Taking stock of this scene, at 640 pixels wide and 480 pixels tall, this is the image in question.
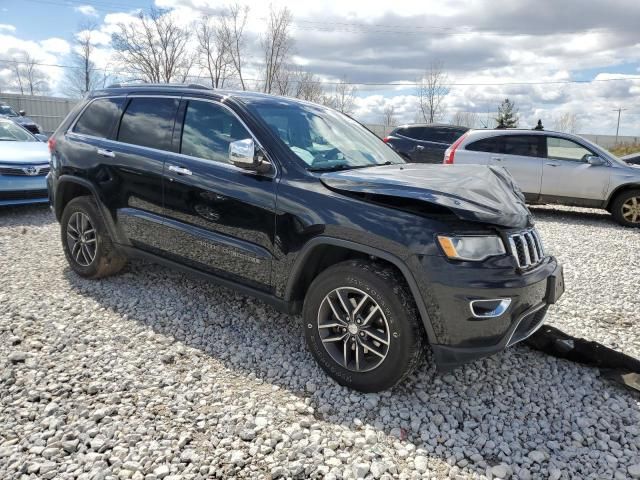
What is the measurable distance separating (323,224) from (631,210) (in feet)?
26.1

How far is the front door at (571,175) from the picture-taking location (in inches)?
347

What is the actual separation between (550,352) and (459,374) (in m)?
0.80

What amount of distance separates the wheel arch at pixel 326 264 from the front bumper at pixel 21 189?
6.07 m

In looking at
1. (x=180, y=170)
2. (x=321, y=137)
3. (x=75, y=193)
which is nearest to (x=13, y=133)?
(x=75, y=193)

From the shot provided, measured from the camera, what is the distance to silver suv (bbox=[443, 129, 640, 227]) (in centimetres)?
870

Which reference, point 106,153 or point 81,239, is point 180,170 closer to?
point 106,153

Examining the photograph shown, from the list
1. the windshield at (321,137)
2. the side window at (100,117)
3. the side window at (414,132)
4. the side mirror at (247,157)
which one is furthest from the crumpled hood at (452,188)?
the side window at (414,132)

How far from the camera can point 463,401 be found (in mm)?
2975

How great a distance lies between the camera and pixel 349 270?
285cm

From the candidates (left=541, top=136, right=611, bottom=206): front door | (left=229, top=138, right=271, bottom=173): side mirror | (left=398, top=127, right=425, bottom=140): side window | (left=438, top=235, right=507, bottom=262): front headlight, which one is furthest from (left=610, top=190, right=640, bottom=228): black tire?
(left=229, top=138, right=271, bottom=173): side mirror

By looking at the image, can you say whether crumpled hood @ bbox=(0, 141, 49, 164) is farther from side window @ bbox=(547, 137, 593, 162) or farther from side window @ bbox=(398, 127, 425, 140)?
side window @ bbox=(547, 137, 593, 162)

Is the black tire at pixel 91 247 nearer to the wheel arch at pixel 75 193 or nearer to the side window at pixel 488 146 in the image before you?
the wheel arch at pixel 75 193

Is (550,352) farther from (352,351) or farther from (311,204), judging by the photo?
(311,204)

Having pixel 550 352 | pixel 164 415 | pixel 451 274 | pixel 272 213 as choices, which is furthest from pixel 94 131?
pixel 550 352
